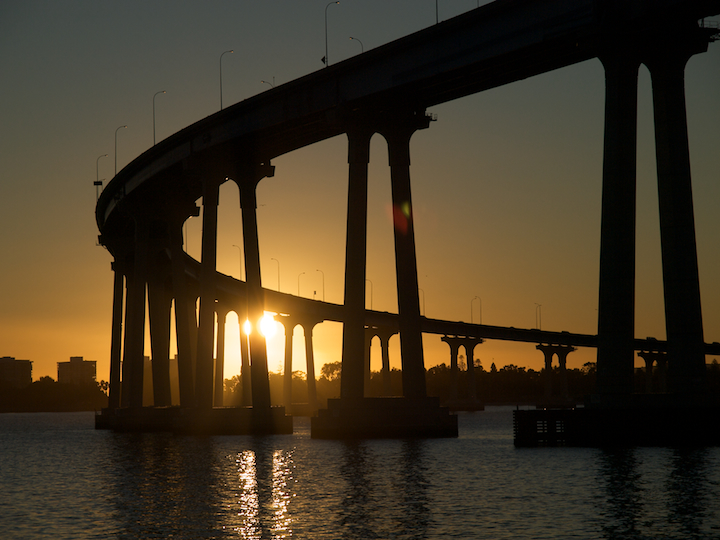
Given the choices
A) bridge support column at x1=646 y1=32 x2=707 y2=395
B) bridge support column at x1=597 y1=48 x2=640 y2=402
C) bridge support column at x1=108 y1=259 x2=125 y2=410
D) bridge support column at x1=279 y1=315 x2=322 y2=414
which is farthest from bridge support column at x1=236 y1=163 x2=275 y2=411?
bridge support column at x1=279 y1=315 x2=322 y2=414

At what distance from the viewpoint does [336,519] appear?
2964 cm

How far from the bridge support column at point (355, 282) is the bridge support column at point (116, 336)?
5685 centimetres

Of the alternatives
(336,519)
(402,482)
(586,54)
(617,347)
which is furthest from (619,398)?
(336,519)

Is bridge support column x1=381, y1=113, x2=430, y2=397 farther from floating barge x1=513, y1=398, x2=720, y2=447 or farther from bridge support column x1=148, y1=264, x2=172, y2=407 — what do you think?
bridge support column x1=148, y1=264, x2=172, y2=407

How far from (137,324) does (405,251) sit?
148 feet

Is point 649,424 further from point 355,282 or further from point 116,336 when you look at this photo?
point 116,336

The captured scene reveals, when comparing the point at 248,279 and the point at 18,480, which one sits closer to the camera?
the point at 18,480

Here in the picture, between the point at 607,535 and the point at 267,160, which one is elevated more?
the point at 267,160

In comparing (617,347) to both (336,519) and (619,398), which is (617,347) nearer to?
(619,398)

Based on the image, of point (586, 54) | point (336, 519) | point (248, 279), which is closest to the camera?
point (336, 519)

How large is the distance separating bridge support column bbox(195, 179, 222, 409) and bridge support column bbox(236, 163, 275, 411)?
9.22 feet

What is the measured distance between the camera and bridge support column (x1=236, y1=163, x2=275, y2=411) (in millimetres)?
76875

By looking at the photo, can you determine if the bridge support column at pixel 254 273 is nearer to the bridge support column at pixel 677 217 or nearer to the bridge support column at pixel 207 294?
the bridge support column at pixel 207 294

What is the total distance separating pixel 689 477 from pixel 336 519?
1574 centimetres
